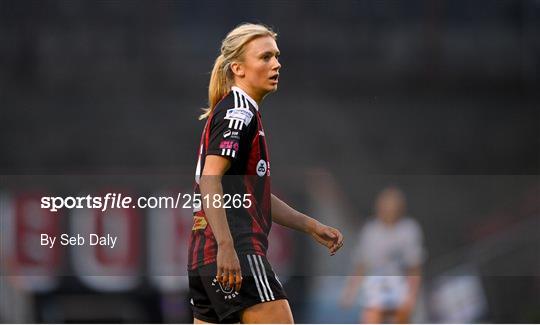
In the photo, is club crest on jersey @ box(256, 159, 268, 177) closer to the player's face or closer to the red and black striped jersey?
the red and black striped jersey

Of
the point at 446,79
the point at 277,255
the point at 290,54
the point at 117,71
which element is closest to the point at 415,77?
the point at 446,79

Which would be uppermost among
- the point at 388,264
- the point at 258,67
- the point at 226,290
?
the point at 258,67

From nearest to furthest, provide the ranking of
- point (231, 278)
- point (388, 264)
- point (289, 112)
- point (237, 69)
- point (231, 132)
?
1. point (231, 278)
2. point (231, 132)
3. point (237, 69)
4. point (289, 112)
5. point (388, 264)

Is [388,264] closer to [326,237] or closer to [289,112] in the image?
[326,237]

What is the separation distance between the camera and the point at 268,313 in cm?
441

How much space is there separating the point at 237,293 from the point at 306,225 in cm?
55

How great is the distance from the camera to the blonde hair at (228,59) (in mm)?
4691

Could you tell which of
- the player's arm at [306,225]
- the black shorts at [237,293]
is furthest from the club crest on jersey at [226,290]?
the player's arm at [306,225]

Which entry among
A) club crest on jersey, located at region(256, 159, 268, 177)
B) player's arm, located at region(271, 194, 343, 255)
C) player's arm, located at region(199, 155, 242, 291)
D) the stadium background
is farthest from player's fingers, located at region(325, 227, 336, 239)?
player's arm, located at region(199, 155, 242, 291)

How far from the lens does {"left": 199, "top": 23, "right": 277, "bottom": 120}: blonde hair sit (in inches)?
185

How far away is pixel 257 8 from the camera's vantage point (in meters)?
4.92

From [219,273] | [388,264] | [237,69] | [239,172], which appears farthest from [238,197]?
[388,264]

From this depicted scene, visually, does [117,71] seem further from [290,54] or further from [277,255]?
[277,255]

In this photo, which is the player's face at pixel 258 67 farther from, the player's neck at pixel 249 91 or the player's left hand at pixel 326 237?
the player's left hand at pixel 326 237
